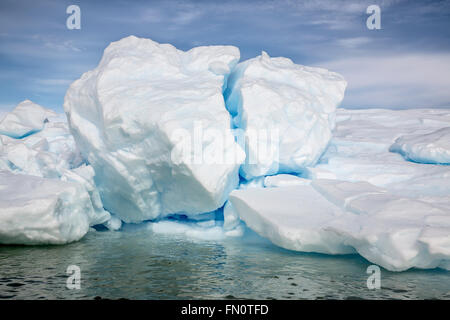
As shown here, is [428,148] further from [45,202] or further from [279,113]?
[45,202]

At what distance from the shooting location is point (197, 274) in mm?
5918

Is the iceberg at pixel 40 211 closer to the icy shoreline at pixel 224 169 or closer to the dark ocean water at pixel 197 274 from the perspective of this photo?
the icy shoreline at pixel 224 169

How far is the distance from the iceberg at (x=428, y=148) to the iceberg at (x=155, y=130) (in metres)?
5.77

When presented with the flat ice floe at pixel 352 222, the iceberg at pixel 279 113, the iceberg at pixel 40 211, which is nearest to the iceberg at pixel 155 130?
the iceberg at pixel 279 113

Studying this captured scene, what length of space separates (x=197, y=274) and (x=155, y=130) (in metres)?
3.91

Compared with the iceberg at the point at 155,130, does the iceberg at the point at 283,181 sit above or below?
below

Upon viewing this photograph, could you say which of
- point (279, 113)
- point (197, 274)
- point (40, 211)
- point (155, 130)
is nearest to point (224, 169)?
point (155, 130)

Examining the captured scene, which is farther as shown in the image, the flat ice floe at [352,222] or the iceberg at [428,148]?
the iceberg at [428,148]

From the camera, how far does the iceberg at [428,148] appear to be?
11578mm

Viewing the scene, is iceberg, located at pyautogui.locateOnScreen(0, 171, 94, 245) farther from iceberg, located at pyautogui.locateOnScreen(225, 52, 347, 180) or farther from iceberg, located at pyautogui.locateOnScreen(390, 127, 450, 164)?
iceberg, located at pyautogui.locateOnScreen(390, 127, 450, 164)

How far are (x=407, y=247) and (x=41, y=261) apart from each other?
5738 millimetres

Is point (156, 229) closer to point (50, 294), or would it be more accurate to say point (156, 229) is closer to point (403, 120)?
point (50, 294)
